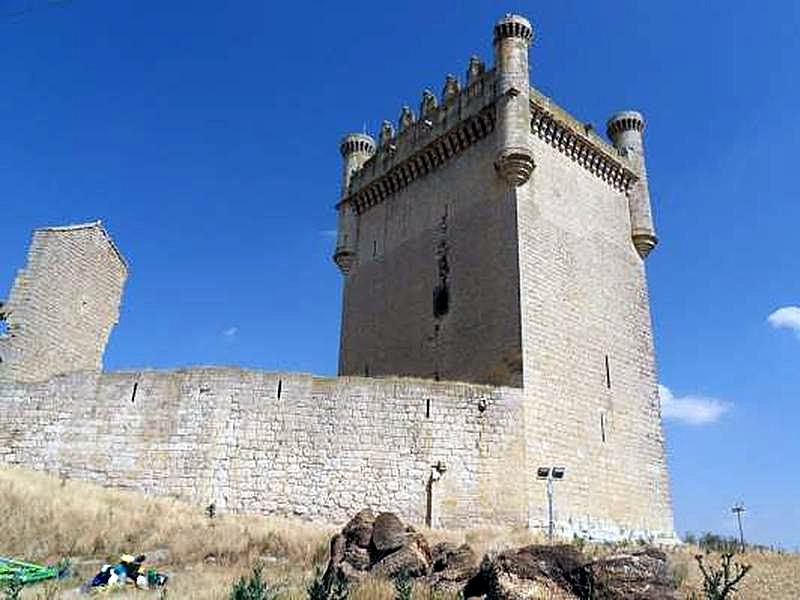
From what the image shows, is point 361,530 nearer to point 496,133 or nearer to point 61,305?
point 61,305

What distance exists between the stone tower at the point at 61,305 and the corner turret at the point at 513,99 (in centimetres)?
1057

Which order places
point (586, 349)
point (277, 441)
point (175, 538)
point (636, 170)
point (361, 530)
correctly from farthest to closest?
1. point (636, 170)
2. point (586, 349)
3. point (277, 441)
4. point (175, 538)
5. point (361, 530)

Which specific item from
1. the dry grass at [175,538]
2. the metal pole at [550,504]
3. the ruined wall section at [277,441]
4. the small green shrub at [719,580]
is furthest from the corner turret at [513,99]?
the small green shrub at [719,580]

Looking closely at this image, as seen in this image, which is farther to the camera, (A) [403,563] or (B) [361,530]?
(B) [361,530]

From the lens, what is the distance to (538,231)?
17906mm

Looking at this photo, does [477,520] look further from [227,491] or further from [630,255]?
[630,255]

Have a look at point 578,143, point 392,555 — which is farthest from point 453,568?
point 578,143

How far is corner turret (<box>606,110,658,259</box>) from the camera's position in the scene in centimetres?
2108

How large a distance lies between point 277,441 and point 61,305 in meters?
6.40

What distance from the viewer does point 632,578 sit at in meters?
7.16

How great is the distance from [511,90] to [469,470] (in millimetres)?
9902

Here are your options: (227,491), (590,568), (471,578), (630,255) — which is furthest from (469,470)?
(630,255)

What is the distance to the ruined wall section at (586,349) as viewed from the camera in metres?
16.0

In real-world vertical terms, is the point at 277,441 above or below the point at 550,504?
A: above
